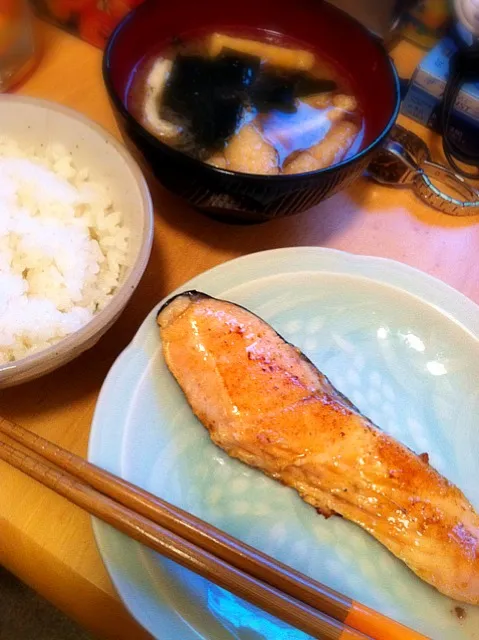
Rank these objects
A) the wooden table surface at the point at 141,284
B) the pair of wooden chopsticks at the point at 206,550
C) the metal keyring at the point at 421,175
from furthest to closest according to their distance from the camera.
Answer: the metal keyring at the point at 421,175, the wooden table surface at the point at 141,284, the pair of wooden chopsticks at the point at 206,550

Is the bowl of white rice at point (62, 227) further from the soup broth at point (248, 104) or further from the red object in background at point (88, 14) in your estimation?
the red object in background at point (88, 14)

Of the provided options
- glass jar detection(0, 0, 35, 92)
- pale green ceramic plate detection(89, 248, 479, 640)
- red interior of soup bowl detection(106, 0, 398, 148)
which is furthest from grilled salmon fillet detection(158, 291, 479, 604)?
glass jar detection(0, 0, 35, 92)

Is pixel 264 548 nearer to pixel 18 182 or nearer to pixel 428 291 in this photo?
pixel 428 291

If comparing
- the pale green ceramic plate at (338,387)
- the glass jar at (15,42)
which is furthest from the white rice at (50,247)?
the glass jar at (15,42)

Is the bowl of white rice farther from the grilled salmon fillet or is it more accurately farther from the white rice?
the grilled salmon fillet

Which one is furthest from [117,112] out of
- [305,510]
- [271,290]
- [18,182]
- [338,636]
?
[338,636]

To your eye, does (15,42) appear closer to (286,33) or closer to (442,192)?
(286,33)
